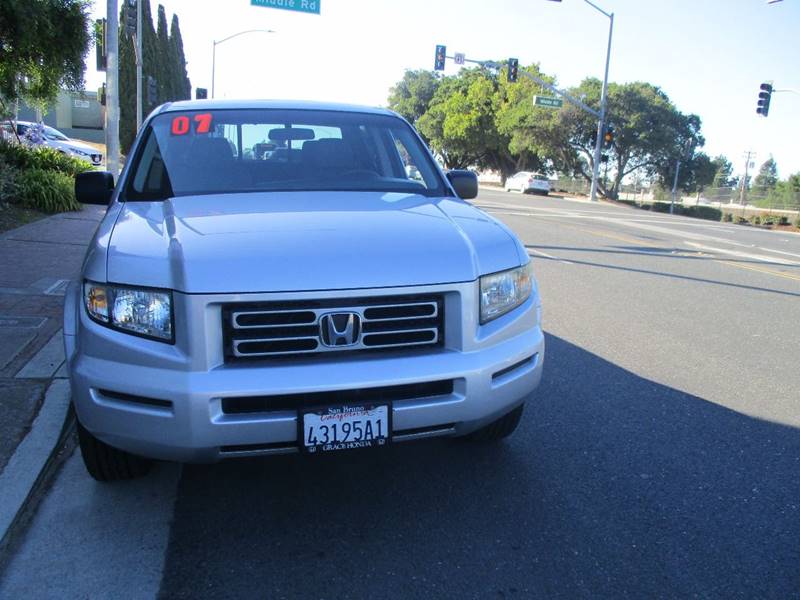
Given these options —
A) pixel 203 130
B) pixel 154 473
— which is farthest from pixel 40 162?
pixel 154 473

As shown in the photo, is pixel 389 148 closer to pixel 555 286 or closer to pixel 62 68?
pixel 555 286

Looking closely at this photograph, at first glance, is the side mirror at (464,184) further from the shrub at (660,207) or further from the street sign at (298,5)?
the shrub at (660,207)

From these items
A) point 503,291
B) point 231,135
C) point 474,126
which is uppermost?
point 474,126

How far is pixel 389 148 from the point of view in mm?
4570

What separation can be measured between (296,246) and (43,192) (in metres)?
11.5

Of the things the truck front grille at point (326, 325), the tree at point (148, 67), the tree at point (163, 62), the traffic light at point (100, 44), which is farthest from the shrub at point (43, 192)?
the tree at point (163, 62)

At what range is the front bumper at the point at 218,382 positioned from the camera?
2594 millimetres

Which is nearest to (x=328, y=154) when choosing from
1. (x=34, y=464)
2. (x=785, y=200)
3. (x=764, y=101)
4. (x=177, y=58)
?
(x=34, y=464)

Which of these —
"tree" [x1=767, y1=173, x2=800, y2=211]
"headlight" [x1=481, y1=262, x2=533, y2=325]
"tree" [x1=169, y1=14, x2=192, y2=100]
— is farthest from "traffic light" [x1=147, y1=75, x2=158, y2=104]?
"tree" [x1=767, y1=173, x2=800, y2=211]

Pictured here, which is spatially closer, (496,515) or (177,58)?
(496,515)

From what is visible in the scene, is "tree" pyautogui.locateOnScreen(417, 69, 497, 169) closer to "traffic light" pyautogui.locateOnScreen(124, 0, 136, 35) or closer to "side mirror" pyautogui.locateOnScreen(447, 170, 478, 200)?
"traffic light" pyautogui.locateOnScreen(124, 0, 136, 35)

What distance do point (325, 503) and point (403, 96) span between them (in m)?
87.5

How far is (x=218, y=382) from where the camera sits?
2.58 m

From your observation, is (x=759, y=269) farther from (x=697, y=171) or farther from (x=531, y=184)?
(x=697, y=171)
